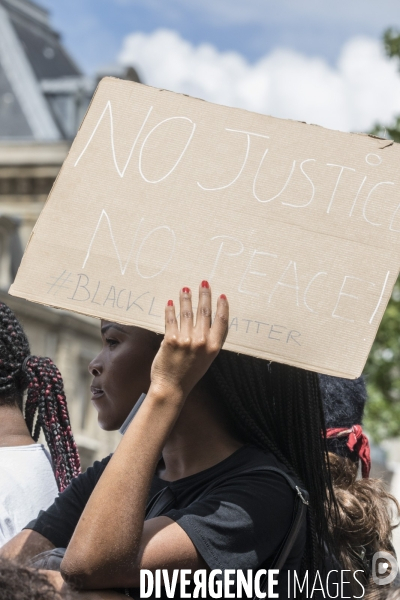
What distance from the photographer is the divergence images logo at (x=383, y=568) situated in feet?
7.99

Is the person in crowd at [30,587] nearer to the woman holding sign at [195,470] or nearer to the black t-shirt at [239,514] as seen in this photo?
the woman holding sign at [195,470]

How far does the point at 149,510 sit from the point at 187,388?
314 millimetres

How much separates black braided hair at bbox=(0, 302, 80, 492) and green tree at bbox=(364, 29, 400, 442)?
50.5 ft

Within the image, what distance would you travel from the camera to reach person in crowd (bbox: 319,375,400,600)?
241cm

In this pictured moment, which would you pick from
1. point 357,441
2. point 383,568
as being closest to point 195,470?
point 383,568

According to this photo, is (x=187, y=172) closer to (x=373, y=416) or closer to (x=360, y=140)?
(x=360, y=140)

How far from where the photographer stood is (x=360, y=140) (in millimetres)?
2137

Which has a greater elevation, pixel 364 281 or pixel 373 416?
pixel 373 416

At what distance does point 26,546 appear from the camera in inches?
85.9

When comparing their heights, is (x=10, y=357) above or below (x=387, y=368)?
below

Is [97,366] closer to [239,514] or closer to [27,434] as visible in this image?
[239,514]

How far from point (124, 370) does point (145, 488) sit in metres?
0.31

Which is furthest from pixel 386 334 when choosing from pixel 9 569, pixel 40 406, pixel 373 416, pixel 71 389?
pixel 9 569

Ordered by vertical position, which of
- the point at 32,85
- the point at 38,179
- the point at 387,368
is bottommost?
the point at 387,368
